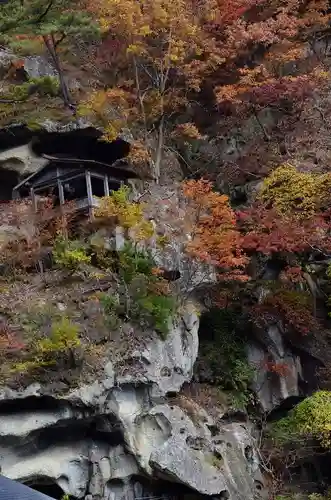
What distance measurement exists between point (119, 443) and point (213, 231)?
6463 millimetres

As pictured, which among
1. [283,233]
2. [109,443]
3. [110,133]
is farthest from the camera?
[110,133]

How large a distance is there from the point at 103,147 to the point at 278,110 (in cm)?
751

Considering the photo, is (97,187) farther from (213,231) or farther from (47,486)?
(47,486)

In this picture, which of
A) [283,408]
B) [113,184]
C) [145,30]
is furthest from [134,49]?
[283,408]

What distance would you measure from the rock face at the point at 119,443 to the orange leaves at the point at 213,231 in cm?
332

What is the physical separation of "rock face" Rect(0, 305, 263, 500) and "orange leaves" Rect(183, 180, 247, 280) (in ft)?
10.9

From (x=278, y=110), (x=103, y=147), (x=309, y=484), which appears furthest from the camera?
(x=278, y=110)

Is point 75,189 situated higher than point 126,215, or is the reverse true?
point 126,215

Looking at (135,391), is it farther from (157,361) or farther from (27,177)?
(27,177)

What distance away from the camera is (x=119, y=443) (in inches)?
505

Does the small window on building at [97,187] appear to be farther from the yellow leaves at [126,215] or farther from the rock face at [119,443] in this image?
the rock face at [119,443]

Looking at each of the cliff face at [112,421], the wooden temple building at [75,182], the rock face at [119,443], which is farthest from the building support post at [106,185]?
the rock face at [119,443]

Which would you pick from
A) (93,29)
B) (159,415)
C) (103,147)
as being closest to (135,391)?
(159,415)

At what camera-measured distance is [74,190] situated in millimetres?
19391
